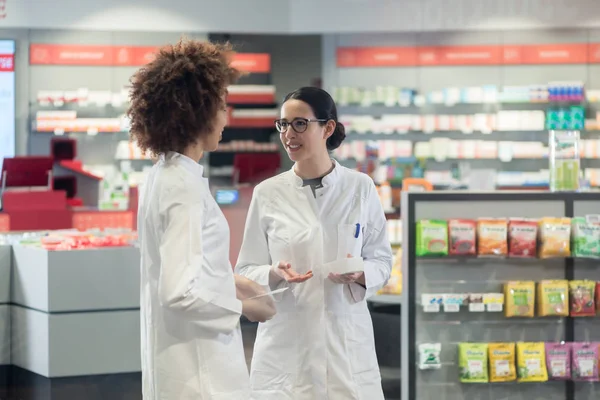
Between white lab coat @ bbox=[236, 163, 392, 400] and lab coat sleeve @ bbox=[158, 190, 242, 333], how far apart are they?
27.2 inches

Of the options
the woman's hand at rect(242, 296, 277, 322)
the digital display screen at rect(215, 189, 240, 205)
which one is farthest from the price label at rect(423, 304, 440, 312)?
the digital display screen at rect(215, 189, 240, 205)

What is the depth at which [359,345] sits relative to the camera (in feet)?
8.86

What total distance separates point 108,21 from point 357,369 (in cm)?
796

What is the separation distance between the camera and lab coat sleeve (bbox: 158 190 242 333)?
6.02 ft

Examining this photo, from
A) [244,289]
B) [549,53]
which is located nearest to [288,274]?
[244,289]

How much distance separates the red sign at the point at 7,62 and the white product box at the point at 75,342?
223 inches

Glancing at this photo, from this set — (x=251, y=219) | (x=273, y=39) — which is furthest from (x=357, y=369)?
(x=273, y=39)

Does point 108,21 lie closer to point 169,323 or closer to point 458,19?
point 458,19

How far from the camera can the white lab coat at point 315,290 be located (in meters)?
2.67

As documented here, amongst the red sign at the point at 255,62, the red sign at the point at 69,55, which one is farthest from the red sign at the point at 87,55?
the red sign at the point at 255,62

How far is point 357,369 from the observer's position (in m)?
2.69

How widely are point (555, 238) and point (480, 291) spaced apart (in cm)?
43

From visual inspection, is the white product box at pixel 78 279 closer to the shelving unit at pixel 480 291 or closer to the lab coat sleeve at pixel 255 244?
the shelving unit at pixel 480 291

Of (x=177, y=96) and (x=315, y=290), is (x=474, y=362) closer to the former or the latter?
(x=315, y=290)
